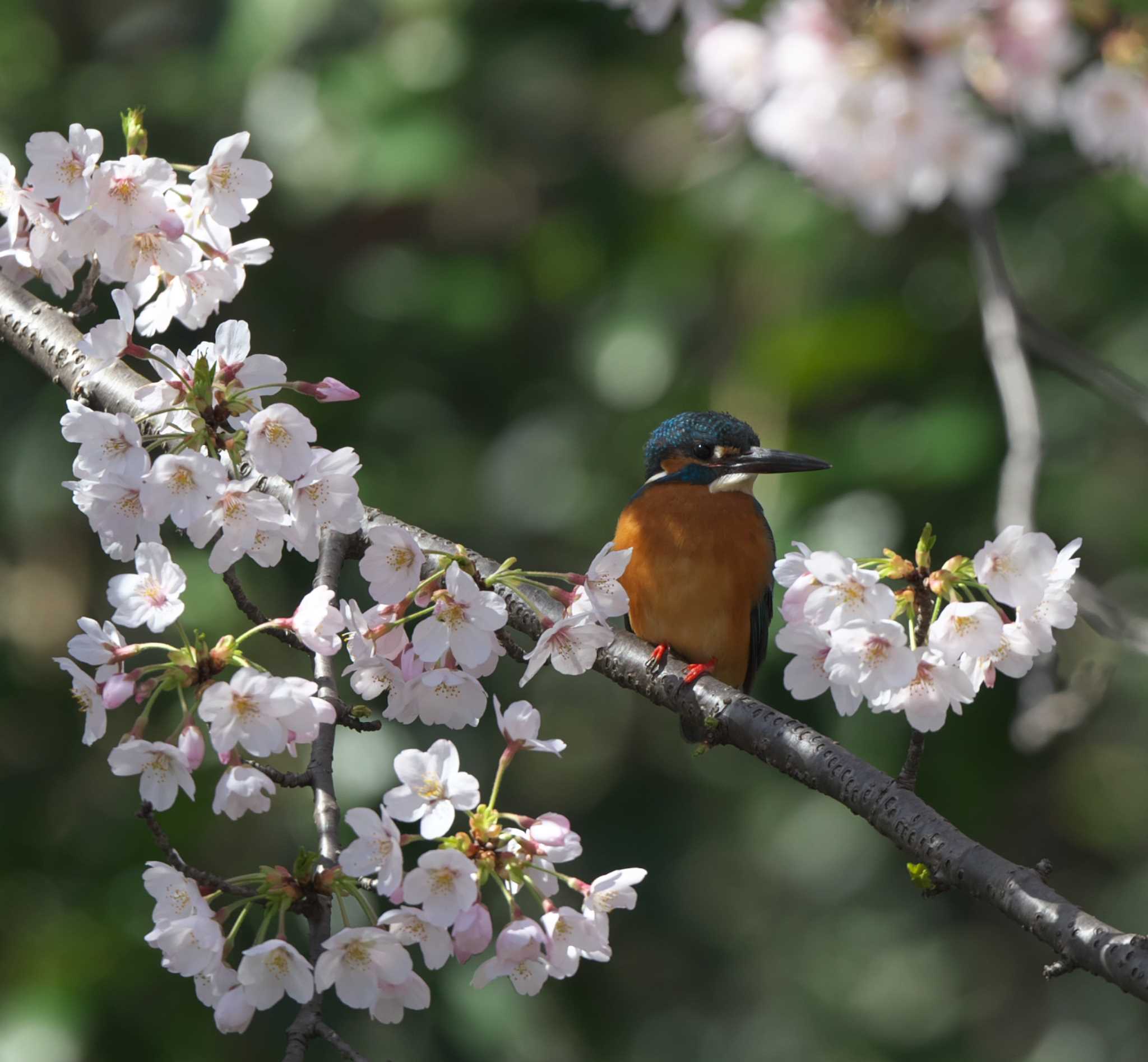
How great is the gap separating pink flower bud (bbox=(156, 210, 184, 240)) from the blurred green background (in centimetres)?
188

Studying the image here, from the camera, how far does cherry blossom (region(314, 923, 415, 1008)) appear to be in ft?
5.06

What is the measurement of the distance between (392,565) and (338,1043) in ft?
2.09

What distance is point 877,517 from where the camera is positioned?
3.74 m

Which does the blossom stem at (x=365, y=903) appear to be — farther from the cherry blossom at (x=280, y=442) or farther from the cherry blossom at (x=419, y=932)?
the cherry blossom at (x=280, y=442)

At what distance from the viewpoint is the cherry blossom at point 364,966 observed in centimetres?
154

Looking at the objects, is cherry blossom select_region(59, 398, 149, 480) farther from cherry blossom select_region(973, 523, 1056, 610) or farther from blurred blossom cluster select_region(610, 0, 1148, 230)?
blurred blossom cluster select_region(610, 0, 1148, 230)

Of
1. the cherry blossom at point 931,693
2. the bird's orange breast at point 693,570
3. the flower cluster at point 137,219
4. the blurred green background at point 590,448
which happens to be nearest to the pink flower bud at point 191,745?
the flower cluster at point 137,219

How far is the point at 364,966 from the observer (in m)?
1.57

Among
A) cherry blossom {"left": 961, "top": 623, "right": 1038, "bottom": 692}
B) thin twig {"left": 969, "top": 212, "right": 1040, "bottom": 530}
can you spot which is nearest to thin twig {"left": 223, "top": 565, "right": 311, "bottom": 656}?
cherry blossom {"left": 961, "top": 623, "right": 1038, "bottom": 692}

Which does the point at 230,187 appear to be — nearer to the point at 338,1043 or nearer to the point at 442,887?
the point at 442,887

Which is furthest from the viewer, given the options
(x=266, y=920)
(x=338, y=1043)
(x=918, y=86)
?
(x=918, y=86)

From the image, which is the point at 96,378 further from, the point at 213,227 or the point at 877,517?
the point at 877,517

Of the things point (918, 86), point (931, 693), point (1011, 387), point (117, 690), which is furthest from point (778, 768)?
point (918, 86)

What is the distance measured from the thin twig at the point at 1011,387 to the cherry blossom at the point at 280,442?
1291 millimetres
